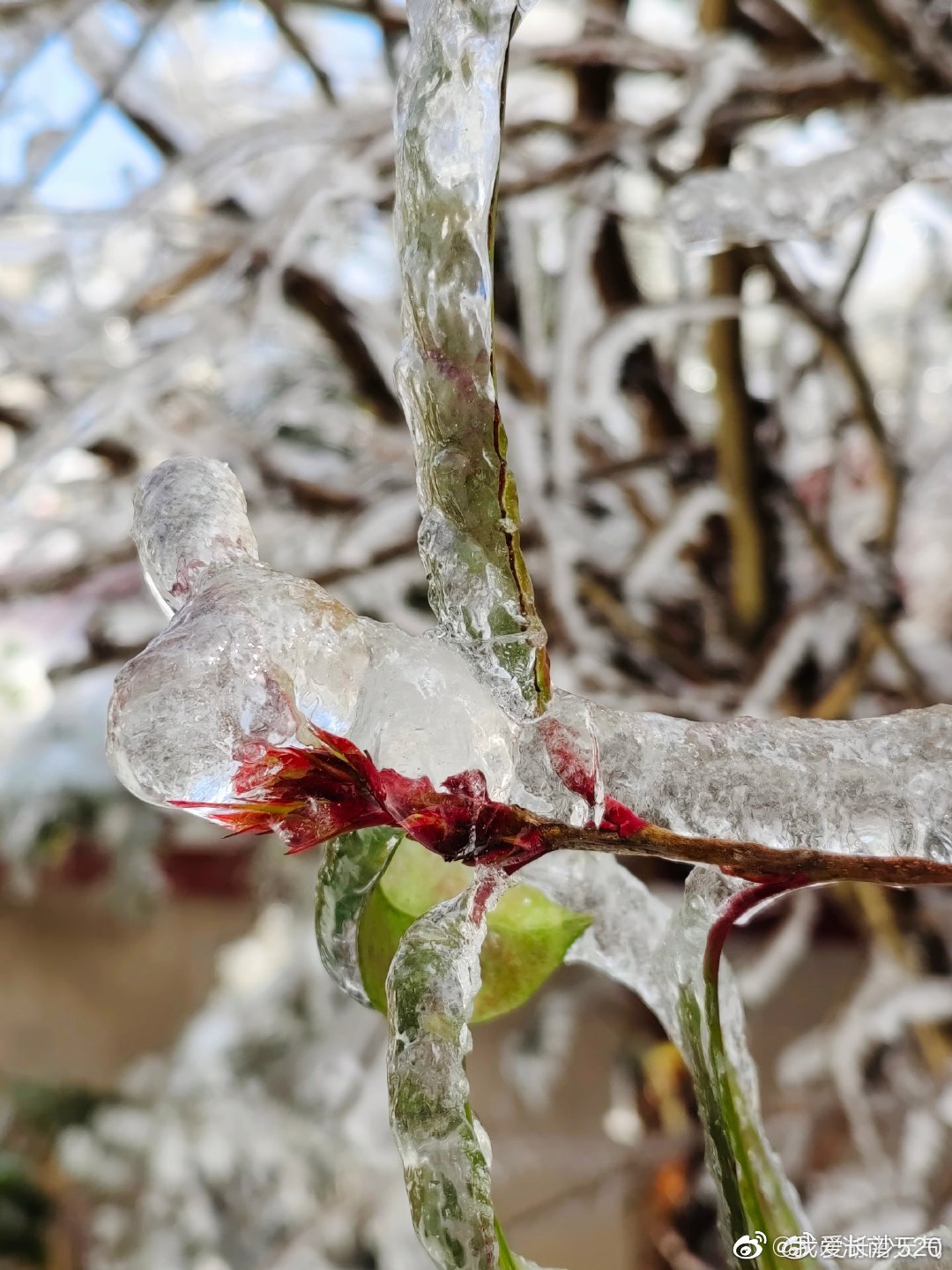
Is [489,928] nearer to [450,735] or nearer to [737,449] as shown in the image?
[450,735]

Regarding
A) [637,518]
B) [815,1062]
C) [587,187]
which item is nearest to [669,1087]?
[815,1062]

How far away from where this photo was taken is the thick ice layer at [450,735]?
0.07m

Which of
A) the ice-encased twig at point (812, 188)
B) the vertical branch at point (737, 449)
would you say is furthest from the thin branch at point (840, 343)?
the ice-encased twig at point (812, 188)

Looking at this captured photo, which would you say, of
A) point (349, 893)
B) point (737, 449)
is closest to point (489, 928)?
point (349, 893)

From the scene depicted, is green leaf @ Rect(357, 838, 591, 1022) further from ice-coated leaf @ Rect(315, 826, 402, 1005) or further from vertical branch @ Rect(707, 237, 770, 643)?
vertical branch @ Rect(707, 237, 770, 643)

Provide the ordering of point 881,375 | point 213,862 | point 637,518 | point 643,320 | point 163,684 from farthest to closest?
point 213,862
point 881,375
point 637,518
point 643,320
point 163,684

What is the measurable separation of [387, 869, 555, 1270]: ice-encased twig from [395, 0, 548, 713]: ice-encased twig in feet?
0.09

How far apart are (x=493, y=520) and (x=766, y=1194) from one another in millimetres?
61

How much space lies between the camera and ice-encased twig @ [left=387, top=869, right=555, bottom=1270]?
6cm

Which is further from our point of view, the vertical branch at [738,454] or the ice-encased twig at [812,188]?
the vertical branch at [738,454]

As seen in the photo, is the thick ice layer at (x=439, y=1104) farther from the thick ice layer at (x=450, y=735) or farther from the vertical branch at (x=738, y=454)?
the vertical branch at (x=738, y=454)

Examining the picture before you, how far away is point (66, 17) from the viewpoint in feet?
0.98

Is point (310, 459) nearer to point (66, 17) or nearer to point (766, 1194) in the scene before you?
point (66, 17)

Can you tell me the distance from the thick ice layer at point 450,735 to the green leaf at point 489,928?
2 cm
